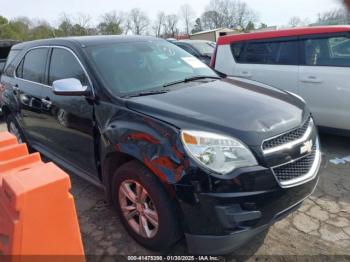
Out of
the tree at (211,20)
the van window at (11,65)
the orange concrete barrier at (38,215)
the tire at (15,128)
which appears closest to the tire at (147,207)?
the orange concrete barrier at (38,215)

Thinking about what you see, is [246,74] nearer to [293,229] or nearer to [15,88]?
[293,229]

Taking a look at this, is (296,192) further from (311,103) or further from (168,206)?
(311,103)

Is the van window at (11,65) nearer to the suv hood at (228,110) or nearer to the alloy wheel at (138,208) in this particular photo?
the suv hood at (228,110)

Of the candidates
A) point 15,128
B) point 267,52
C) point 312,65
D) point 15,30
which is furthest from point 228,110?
point 15,30

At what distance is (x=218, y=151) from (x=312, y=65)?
3273 mm

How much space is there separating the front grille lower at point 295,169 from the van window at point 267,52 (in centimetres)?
281

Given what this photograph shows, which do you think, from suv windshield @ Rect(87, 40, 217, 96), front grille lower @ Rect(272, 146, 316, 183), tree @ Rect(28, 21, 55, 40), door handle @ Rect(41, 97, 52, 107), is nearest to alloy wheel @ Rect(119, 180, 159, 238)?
suv windshield @ Rect(87, 40, 217, 96)

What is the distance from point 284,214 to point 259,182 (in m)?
0.39

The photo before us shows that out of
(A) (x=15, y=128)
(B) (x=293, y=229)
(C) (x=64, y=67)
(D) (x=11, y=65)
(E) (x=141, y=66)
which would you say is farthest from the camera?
(A) (x=15, y=128)

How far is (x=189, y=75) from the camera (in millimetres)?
3414

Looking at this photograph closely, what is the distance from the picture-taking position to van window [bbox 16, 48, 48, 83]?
13.0 ft

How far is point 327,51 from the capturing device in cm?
466

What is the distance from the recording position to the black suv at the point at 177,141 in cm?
217

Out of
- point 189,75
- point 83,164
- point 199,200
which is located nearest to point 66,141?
point 83,164
